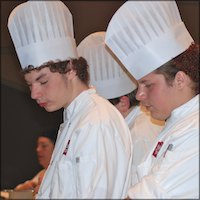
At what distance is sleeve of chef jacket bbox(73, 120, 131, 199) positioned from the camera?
1.75 m

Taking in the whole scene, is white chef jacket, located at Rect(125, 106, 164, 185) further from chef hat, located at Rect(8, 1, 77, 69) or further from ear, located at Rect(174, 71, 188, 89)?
ear, located at Rect(174, 71, 188, 89)

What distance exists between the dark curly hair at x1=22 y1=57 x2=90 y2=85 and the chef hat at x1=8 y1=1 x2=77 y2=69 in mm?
16

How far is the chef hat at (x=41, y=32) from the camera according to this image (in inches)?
80.0

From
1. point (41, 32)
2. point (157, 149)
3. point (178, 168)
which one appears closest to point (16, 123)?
point (41, 32)

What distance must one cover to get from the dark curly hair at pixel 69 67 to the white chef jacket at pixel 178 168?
1.47ft

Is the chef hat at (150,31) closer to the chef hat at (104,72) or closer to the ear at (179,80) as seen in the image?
the ear at (179,80)

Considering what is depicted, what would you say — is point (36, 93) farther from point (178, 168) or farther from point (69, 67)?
point (178, 168)

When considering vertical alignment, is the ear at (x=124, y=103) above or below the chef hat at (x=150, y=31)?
below

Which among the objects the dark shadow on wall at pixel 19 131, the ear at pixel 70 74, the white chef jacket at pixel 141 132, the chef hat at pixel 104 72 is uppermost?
the ear at pixel 70 74

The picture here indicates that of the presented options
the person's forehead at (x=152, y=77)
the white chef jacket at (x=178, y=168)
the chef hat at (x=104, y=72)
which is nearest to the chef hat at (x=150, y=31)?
the person's forehead at (x=152, y=77)

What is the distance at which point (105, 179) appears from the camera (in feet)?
5.77

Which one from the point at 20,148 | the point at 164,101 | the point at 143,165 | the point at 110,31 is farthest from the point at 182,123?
the point at 20,148

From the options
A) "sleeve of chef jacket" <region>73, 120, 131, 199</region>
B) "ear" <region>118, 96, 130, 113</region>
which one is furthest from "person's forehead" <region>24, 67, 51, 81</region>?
"ear" <region>118, 96, 130, 113</region>

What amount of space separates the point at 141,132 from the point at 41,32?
1.99 ft
